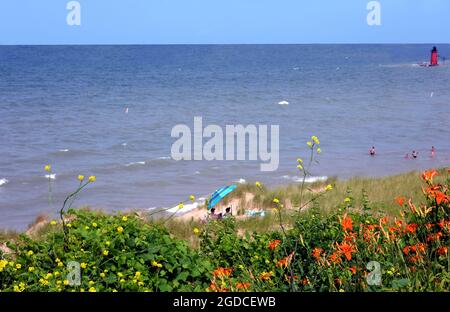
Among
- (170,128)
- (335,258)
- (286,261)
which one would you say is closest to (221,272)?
(286,261)

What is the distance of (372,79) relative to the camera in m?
80.4

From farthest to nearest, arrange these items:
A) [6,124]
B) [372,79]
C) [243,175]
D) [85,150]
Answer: [372,79]
[6,124]
[85,150]
[243,175]

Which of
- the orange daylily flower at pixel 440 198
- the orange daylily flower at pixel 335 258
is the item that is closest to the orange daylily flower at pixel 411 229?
the orange daylily flower at pixel 440 198

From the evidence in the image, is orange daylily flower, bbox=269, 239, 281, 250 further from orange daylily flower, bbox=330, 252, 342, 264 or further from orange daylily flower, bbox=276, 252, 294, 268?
orange daylily flower, bbox=330, 252, 342, 264

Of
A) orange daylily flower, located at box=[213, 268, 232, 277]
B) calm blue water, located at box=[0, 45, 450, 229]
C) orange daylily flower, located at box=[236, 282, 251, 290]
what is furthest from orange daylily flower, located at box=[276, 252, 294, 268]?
calm blue water, located at box=[0, 45, 450, 229]

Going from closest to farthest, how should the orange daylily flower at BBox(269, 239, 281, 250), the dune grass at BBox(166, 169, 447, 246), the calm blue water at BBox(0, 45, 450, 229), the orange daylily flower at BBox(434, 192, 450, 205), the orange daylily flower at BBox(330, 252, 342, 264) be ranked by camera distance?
the orange daylily flower at BBox(330, 252, 342, 264), the orange daylily flower at BBox(434, 192, 450, 205), the orange daylily flower at BBox(269, 239, 281, 250), the dune grass at BBox(166, 169, 447, 246), the calm blue water at BBox(0, 45, 450, 229)

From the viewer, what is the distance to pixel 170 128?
122ft

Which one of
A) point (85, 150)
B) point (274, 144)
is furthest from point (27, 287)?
point (274, 144)

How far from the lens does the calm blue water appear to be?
862 inches

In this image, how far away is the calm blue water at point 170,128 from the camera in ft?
71.8
